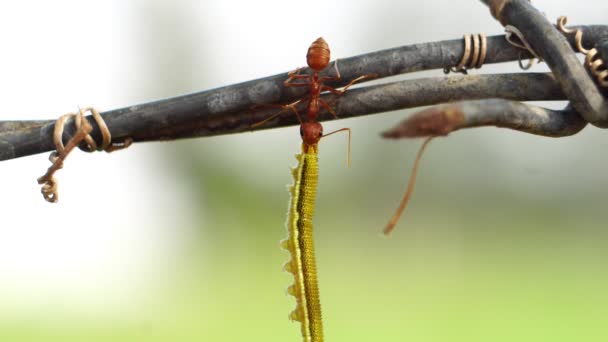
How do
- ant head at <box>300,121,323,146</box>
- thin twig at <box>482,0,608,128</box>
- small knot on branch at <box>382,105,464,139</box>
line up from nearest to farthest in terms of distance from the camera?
1. small knot on branch at <box>382,105,464,139</box>
2. thin twig at <box>482,0,608,128</box>
3. ant head at <box>300,121,323,146</box>

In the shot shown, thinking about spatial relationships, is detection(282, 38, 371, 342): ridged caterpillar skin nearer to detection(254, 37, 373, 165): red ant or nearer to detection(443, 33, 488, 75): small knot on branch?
detection(254, 37, 373, 165): red ant

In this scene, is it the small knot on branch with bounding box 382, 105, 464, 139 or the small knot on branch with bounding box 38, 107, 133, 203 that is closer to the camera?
the small knot on branch with bounding box 382, 105, 464, 139

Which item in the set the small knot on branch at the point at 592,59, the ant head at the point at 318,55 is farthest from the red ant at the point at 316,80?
the small knot on branch at the point at 592,59

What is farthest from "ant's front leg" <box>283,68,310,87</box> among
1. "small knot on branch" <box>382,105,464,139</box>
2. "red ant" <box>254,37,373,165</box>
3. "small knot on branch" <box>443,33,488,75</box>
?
"small knot on branch" <box>382,105,464,139</box>

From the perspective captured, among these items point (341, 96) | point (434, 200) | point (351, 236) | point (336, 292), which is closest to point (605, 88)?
point (341, 96)

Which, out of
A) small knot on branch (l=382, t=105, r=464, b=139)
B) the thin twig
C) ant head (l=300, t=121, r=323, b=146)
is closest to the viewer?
small knot on branch (l=382, t=105, r=464, b=139)

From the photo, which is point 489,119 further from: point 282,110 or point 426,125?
point 282,110

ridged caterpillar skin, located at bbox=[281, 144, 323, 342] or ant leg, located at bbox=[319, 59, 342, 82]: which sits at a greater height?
ant leg, located at bbox=[319, 59, 342, 82]

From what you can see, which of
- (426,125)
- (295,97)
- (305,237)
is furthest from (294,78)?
(426,125)
